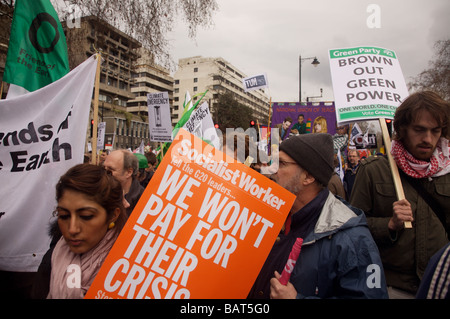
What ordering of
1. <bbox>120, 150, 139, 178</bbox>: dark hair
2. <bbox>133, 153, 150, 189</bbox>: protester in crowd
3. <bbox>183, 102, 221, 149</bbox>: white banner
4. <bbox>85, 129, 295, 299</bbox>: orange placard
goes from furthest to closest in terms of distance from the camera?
<bbox>183, 102, 221, 149</bbox>: white banner
<bbox>133, 153, 150, 189</bbox>: protester in crowd
<bbox>120, 150, 139, 178</bbox>: dark hair
<bbox>85, 129, 295, 299</bbox>: orange placard

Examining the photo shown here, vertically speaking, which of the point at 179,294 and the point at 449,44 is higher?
the point at 449,44

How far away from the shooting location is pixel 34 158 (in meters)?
2.29

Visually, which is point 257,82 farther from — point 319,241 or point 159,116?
point 319,241

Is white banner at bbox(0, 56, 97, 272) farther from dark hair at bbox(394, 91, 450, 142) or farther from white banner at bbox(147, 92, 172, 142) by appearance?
white banner at bbox(147, 92, 172, 142)

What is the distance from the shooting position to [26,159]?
2291 millimetres

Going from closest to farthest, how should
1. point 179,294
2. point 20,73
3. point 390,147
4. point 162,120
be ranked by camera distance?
point 179,294
point 390,147
point 20,73
point 162,120

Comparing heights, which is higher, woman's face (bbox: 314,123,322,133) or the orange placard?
woman's face (bbox: 314,123,322,133)

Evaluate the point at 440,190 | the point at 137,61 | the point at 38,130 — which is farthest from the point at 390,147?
the point at 137,61

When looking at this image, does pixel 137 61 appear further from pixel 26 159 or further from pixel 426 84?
pixel 426 84

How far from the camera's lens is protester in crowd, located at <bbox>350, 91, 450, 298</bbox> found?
6.12 feet

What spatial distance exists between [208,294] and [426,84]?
25.4 metres

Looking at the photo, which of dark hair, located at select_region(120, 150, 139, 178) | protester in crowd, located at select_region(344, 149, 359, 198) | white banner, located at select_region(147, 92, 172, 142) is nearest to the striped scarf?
dark hair, located at select_region(120, 150, 139, 178)

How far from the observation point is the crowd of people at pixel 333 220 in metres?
1.44

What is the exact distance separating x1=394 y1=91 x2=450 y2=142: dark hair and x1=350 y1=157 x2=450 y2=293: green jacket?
35 cm
